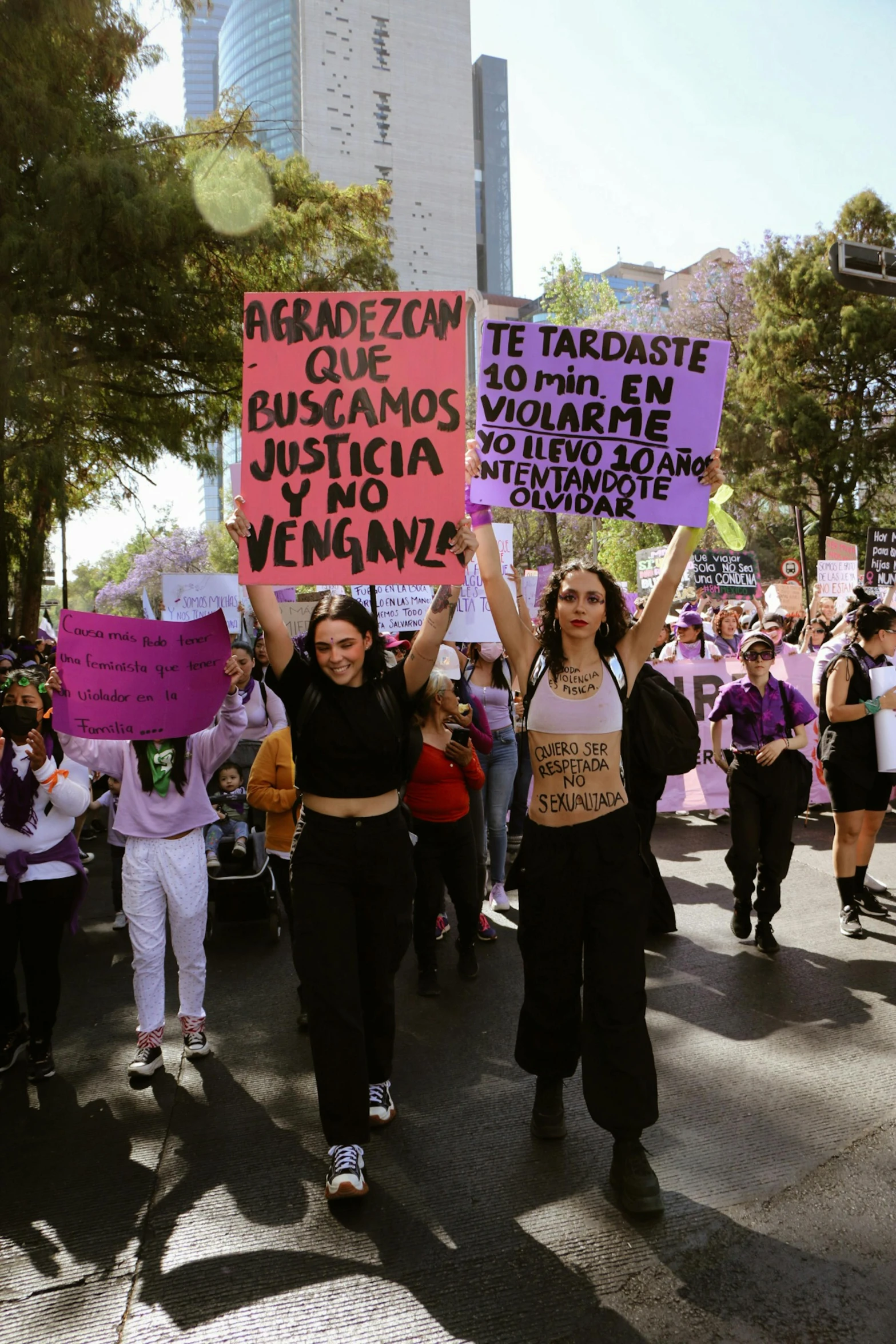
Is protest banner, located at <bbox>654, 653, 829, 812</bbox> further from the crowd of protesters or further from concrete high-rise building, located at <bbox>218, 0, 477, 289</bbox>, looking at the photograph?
concrete high-rise building, located at <bbox>218, 0, 477, 289</bbox>

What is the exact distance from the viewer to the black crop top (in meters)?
3.47

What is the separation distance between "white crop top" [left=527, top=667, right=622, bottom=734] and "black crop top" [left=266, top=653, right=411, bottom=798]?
51 centimetres

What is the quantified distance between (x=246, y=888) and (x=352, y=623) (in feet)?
12.2

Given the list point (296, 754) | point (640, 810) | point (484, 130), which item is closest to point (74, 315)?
point (640, 810)

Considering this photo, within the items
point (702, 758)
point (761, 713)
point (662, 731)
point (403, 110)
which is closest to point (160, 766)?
point (662, 731)

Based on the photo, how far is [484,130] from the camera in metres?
160

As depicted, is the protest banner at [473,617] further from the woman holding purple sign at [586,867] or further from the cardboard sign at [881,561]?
the cardboard sign at [881,561]

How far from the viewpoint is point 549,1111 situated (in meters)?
3.71

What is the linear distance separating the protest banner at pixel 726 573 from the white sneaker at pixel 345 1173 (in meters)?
15.0

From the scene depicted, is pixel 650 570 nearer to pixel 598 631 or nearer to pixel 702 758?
pixel 702 758

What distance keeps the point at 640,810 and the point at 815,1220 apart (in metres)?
3.16

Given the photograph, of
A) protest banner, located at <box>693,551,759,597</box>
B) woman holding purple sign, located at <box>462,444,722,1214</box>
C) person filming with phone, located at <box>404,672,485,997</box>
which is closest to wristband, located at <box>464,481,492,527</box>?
woman holding purple sign, located at <box>462,444,722,1214</box>

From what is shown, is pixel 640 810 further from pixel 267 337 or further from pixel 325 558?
pixel 267 337

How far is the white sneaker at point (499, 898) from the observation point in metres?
7.08
